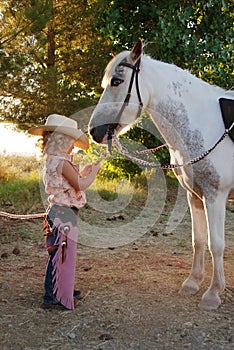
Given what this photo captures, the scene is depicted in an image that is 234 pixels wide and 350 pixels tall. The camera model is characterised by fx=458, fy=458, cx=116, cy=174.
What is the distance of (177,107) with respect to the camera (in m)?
3.47

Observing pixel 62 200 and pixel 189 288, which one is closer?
pixel 62 200

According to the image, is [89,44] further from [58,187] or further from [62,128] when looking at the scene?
[58,187]

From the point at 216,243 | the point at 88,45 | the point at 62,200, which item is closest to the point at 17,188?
the point at 88,45

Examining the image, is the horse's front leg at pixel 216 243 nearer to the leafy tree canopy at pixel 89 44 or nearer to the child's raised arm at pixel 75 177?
the child's raised arm at pixel 75 177

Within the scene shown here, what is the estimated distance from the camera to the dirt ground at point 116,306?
300cm

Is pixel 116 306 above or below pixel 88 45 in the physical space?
below

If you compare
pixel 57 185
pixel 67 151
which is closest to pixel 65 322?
pixel 57 185

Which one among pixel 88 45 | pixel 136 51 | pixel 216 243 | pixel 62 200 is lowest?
pixel 216 243

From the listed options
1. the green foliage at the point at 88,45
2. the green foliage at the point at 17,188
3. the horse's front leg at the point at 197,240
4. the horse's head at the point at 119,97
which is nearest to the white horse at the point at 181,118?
the horse's head at the point at 119,97

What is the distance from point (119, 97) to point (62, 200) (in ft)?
2.93

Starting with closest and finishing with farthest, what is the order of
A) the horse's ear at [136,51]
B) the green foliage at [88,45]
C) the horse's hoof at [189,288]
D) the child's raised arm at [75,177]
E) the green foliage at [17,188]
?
the horse's ear at [136,51], the child's raised arm at [75,177], the horse's hoof at [189,288], the green foliage at [17,188], the green foliage at [88,45]

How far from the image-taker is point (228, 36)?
7.97 m

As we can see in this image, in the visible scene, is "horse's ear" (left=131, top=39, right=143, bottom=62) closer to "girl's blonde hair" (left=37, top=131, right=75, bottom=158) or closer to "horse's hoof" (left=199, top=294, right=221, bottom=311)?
"girl's blonde hair" (left=37, top=131, right=75, bottom=158)

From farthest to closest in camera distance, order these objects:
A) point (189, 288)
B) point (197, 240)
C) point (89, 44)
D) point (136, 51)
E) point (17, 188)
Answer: point (89, 44)
point (17, 188)
point (197, 240)
point (189, 288)
point (136, 51)
